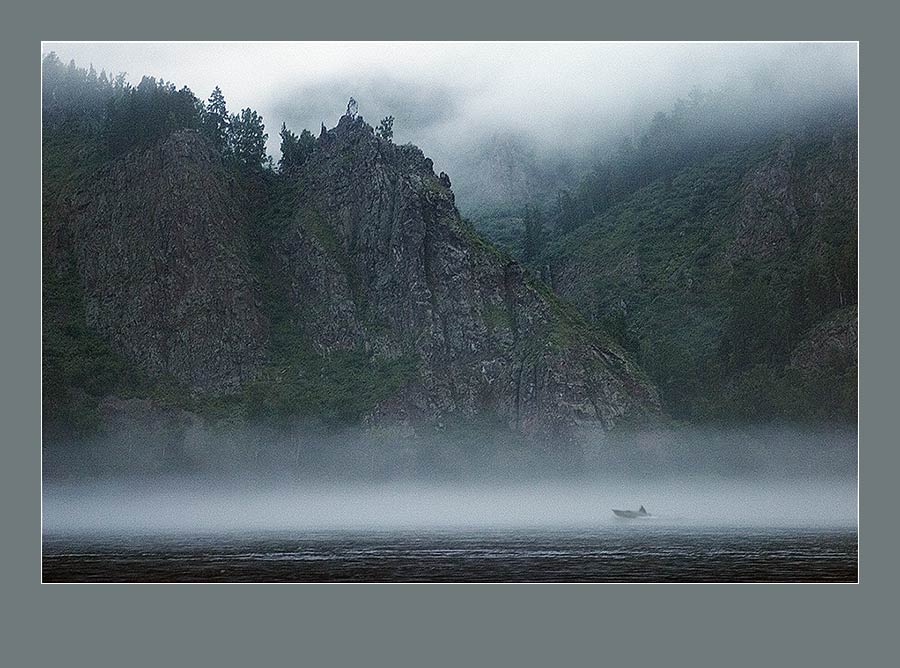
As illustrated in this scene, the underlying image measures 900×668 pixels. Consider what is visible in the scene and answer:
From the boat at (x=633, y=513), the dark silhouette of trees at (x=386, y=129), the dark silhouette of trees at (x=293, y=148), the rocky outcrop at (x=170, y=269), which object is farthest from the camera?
the dark silhouette of trees at (x=293, y=148)

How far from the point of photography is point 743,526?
70.1ft

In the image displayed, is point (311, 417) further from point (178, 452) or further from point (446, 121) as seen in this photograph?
point (446, 121)

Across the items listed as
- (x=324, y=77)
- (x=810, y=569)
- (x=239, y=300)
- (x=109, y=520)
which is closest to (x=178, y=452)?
(x=109, y=520)

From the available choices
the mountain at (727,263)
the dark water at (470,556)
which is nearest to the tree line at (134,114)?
the mountain at (727,263)

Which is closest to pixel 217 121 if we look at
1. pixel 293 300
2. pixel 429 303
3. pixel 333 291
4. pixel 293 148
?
pixel 293 148

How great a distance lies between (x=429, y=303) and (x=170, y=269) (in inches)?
172

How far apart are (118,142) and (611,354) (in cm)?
910

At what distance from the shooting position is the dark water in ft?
67.5

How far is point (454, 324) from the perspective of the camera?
22938 mm

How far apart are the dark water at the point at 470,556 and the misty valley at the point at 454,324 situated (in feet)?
0.16

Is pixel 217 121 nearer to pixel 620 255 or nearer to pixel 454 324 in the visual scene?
pixel 454 324

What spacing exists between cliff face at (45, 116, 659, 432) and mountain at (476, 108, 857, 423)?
743 millimetres

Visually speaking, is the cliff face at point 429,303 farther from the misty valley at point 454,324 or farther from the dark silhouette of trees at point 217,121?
the dark silhouette of trees at point 217,121

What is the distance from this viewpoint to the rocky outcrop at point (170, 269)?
894 inches
